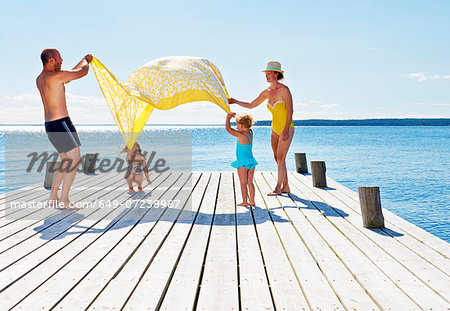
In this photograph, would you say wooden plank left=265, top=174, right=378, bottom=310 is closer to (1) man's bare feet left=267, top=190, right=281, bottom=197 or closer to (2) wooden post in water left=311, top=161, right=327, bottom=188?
(1) man's bare feet left=267, top=190, right=281, bottom=197

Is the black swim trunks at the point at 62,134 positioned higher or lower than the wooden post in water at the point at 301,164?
higher

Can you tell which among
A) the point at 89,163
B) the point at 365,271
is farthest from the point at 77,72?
the point at 89,163

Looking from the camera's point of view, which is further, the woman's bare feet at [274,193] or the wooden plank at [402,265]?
the woman's bare feet at [274,193]

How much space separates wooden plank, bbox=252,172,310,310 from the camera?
9.36ft

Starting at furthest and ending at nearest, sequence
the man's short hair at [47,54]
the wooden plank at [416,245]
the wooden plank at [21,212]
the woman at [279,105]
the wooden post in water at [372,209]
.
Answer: the woman at [279,105] → the man's short hair at [47,54] → the wooden plank at [21,212] → the wooden post in water at [372,209] → the wooden plank at [416,245]

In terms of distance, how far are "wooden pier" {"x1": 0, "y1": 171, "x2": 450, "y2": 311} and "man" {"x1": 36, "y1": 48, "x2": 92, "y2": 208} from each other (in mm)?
729

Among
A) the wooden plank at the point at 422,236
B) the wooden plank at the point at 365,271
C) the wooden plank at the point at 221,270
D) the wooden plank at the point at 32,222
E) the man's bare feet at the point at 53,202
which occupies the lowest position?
the wooden plank at the point at 422,236

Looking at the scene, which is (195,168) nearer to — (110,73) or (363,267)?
(110,73)

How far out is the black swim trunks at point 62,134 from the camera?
550 cm

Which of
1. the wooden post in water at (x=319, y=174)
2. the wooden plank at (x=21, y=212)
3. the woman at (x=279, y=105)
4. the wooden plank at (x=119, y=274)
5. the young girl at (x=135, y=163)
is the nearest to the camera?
the wooden plank at (x=119, y=274)

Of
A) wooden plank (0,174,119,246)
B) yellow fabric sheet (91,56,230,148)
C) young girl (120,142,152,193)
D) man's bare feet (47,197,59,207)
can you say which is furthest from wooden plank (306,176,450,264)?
man's bare feet (47,197,59,207)

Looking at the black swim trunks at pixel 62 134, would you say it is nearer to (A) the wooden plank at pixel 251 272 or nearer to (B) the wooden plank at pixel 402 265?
(A) the wooden plank at pixel 251 272

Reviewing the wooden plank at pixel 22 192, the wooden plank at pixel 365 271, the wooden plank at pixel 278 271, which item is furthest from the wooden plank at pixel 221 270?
the wooden plank at pixel 22 192

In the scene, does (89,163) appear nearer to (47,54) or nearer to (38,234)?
(47,54)
